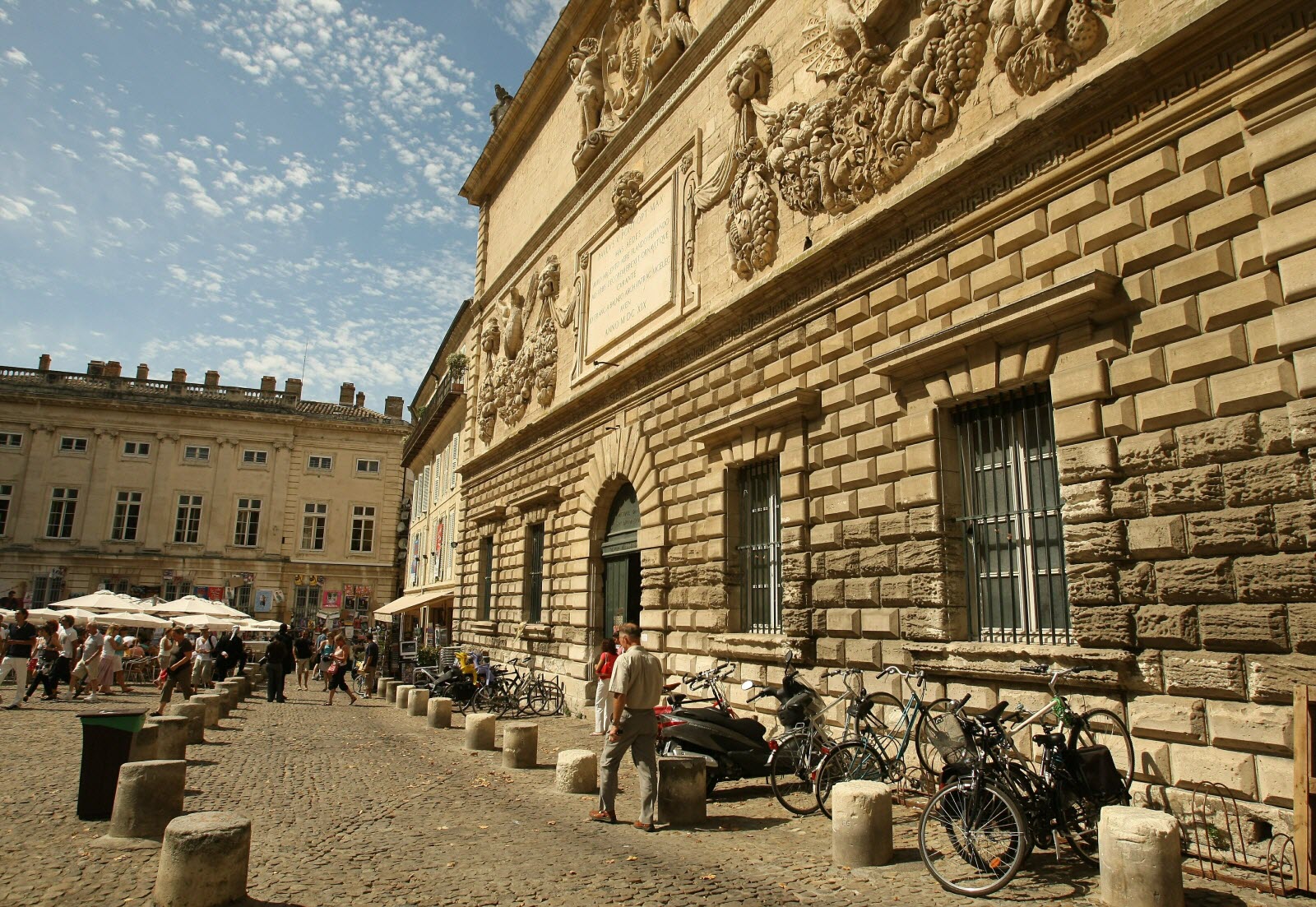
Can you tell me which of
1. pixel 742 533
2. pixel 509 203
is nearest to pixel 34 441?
pixel 509 203

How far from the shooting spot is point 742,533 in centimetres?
1168

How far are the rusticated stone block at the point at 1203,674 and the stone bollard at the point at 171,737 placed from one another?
875 centimetres

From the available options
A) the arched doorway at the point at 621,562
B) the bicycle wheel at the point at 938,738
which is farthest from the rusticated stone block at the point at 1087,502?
the arched doorway at the point at 621,562

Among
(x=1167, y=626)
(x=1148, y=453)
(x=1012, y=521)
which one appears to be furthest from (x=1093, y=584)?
(x=1012, y=521)

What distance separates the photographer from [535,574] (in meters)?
19.2

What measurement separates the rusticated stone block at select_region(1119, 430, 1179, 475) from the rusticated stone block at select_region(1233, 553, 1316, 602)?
2.77 feet

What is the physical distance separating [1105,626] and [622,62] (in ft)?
47.5

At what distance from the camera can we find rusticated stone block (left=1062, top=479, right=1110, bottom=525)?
22.2ft

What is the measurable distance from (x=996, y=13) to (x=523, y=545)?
14098mm

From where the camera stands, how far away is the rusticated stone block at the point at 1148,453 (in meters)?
6.40

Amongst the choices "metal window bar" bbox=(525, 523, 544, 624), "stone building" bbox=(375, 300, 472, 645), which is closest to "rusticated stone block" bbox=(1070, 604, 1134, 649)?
"metal window bar" bbox=(525, 523, 544, 624)

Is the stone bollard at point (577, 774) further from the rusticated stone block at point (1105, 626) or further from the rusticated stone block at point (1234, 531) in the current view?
the rusticated stone block at point (1234, 531)

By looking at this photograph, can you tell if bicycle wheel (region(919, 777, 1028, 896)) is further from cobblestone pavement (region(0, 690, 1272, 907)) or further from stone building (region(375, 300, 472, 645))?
stone building (region(375, 300, 472, 645))

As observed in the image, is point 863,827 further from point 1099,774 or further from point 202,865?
point 202,865
